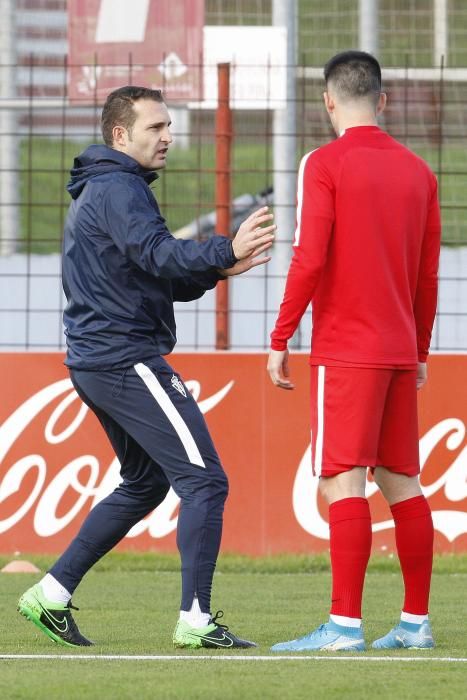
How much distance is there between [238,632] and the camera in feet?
20.8

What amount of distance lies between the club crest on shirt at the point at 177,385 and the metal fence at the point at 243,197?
12.1 ft

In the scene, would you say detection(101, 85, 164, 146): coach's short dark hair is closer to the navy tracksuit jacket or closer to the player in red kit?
the navy tracksuit jacket

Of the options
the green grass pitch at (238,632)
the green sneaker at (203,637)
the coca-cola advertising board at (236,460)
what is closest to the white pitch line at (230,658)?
the green grass pitch at (238,632)

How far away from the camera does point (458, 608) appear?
280 inches

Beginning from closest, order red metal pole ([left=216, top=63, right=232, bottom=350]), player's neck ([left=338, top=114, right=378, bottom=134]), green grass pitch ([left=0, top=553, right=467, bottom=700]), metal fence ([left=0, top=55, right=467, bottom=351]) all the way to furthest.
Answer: green grass pitch ([left=0, top=553, right=467, bottom=700]), player's neck ([left=338, top=114, right=378, bottom=134]), red metal pole ([left=216, top=63, right=232, bottom=350]), metal fence ([left=0, top=55, right=467, bottom=351])

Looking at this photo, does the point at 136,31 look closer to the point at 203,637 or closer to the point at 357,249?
the point at 357,249

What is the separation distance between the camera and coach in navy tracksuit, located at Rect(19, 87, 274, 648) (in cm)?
552

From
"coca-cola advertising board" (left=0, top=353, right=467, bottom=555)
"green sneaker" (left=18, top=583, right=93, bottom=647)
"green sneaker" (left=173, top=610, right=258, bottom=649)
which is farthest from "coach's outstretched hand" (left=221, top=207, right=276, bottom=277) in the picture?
"coca-cola advertising board" (left=0, top=353, right=467, bottom=555)

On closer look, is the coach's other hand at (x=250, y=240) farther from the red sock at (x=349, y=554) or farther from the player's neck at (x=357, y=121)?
the red sock at (x=349, y=554)

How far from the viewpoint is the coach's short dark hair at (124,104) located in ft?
19.0

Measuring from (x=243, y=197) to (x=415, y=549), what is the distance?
5274 millimetres

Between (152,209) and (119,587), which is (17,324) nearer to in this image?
(119,587)

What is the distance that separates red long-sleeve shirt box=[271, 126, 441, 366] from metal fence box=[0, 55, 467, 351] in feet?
12.5

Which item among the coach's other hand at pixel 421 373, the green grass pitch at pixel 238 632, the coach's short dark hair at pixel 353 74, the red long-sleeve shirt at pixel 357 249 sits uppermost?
the coach's short dark hair at pixel 353 74
